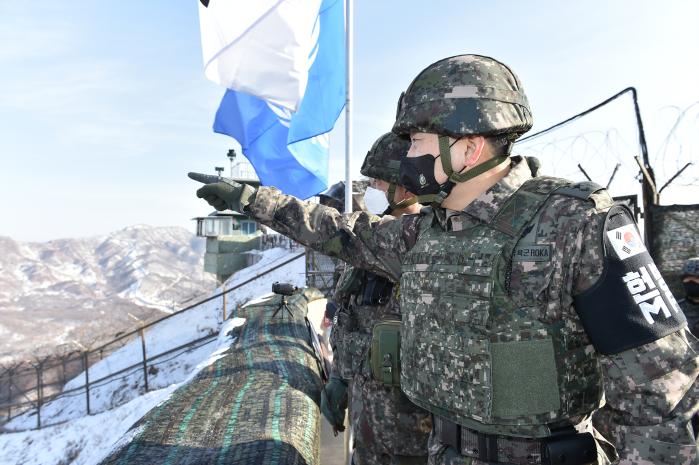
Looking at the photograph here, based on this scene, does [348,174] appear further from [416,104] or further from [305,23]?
[416,104]

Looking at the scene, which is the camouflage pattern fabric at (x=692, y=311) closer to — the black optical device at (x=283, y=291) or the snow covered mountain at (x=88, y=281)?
the black optical device at (x=283, y=291)

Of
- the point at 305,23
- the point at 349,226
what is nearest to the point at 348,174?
the point at 305,23

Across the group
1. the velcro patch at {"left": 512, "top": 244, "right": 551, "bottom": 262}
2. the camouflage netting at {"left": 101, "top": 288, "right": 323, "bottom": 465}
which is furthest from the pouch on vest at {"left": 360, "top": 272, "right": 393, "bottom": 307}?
the velcro patch at {"left": 512, "top": 244, "right": 551, "bottom": 262}

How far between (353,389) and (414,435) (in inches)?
19.4

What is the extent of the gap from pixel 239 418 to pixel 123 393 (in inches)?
665

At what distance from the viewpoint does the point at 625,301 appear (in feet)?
4.23

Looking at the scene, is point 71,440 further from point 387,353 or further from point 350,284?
point 387,353

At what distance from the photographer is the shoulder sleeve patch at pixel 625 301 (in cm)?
128

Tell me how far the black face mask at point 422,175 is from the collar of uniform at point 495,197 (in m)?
0.17

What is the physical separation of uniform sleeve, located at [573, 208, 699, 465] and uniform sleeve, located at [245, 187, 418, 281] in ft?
3.86

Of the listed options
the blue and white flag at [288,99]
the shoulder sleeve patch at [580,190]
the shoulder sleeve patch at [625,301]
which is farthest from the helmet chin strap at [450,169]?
the blue and white flag at [288,99]

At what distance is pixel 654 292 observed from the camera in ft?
4.32

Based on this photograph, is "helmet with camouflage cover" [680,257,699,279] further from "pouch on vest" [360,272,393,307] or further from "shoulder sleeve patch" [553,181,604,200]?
"shoulder sleeve patch" [553,181,604,200]

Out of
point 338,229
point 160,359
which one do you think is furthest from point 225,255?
point 338,229
